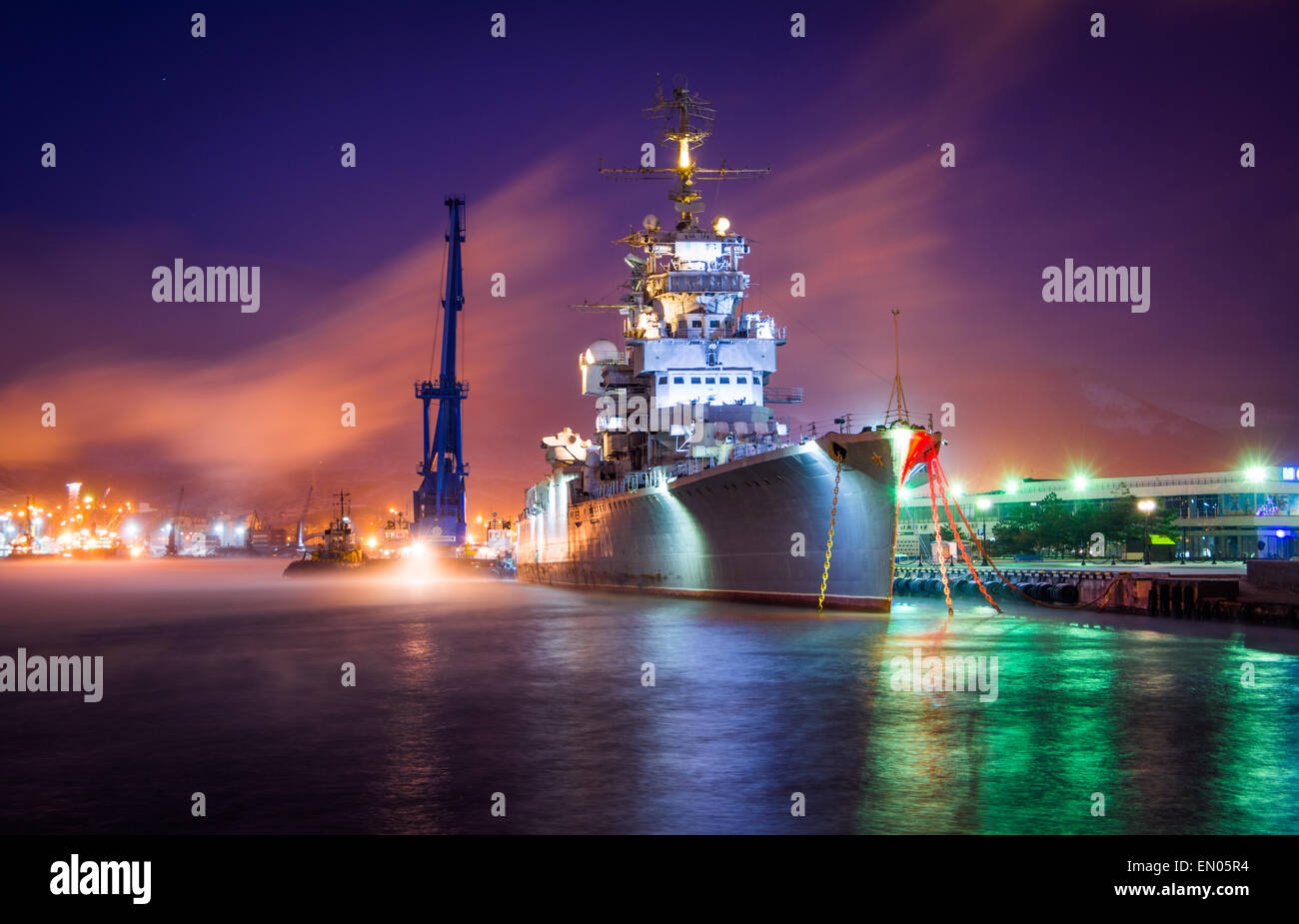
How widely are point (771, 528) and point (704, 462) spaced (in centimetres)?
471

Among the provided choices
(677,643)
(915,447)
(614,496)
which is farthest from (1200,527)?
(677,643)

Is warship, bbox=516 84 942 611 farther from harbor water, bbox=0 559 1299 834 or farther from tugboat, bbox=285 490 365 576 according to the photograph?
tugboat, bbox=285 490 365 576

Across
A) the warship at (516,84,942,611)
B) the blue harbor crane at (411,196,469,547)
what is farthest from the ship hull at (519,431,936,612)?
the blue harbor crane at (411,196,469,547)

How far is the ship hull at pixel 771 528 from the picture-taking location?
26.9 m

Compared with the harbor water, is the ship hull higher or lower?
higher

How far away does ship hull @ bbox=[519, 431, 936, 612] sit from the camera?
2692 centimetres

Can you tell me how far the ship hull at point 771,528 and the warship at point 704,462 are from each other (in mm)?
49

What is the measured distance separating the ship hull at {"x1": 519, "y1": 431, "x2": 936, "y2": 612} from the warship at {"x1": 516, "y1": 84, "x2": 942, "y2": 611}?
49mm

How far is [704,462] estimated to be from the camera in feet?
114

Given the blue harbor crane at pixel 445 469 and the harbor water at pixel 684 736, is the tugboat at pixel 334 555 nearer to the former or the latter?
the blue harbor crane at pixel 445 469

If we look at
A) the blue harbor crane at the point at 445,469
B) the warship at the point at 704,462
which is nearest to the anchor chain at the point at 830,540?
the warship at the point at 704,462

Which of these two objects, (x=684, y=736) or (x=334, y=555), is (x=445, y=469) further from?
(x=684, y=736)

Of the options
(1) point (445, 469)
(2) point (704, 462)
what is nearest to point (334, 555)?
(1) point (445, 469)
